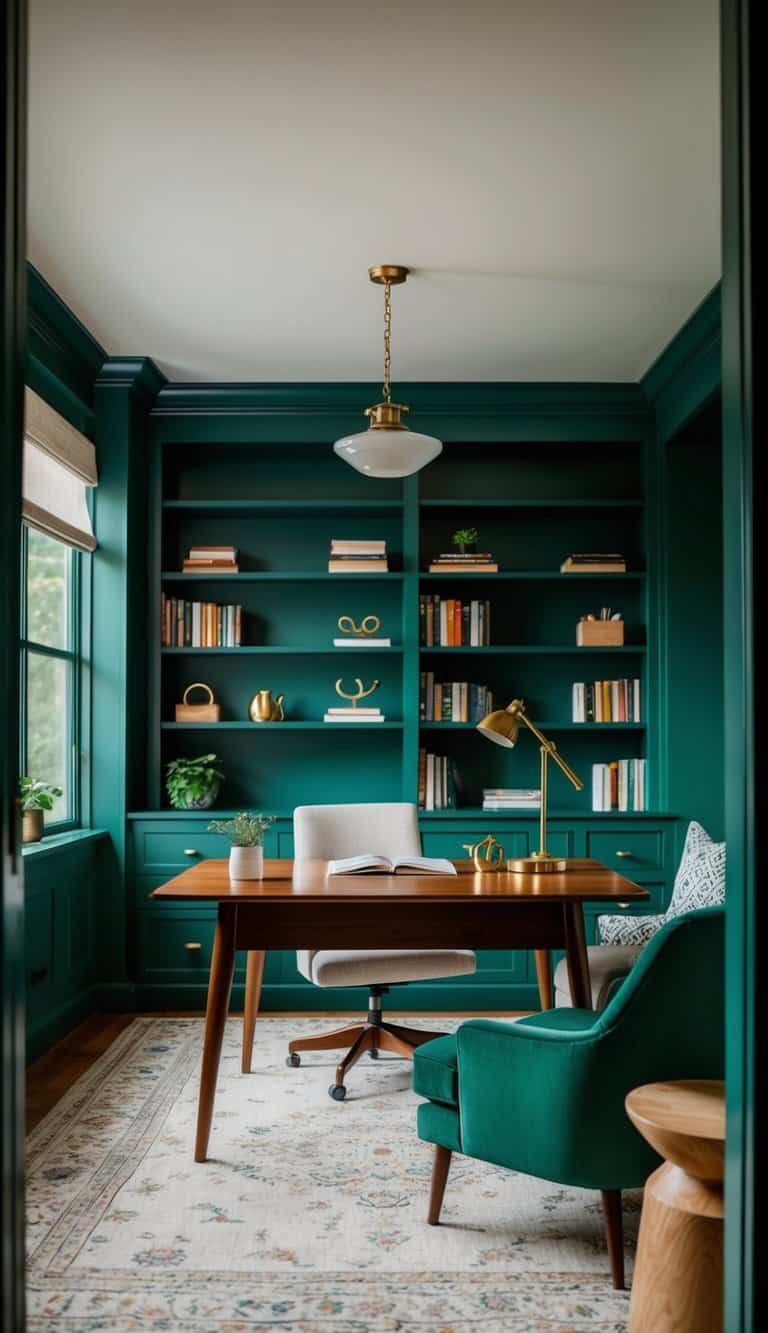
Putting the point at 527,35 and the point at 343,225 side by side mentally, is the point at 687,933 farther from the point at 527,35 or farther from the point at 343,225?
the point at 343,225

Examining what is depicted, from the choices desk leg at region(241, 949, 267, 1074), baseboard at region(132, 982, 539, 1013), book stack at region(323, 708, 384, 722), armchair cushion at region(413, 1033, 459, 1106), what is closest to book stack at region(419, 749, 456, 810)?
book stack at region(323, 708, 384, 722)

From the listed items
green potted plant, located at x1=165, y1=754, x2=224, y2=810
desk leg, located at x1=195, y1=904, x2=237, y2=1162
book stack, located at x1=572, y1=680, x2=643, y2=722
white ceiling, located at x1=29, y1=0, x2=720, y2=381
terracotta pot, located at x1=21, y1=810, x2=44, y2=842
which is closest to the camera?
white ceiling, located at x1=29, y1=0, x2=720, y2=381

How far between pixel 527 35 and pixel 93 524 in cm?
309

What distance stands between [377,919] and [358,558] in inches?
95.8

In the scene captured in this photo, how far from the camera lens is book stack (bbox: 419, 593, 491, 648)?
18.0ft

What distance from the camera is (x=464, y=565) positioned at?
5.45 meters

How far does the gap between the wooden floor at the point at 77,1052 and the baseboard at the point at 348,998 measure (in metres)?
0.04

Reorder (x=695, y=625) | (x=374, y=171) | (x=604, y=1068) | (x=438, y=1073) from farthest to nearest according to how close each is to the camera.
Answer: (x=695, y=625), (x=374, y=171), (x=438, y=1073), (x=604, y=1068)

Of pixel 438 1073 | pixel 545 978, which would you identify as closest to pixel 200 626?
pixel 545 978

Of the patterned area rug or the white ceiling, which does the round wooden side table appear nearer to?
the patterned area rug

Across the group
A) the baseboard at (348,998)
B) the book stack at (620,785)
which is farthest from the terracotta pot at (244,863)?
the book stack at (620,785)

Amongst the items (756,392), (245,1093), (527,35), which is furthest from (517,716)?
(756,392)

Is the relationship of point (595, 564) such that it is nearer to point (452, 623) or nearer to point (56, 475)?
point (452, 623)

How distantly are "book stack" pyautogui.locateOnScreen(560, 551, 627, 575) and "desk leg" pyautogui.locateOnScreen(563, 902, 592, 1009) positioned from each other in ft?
7.44
